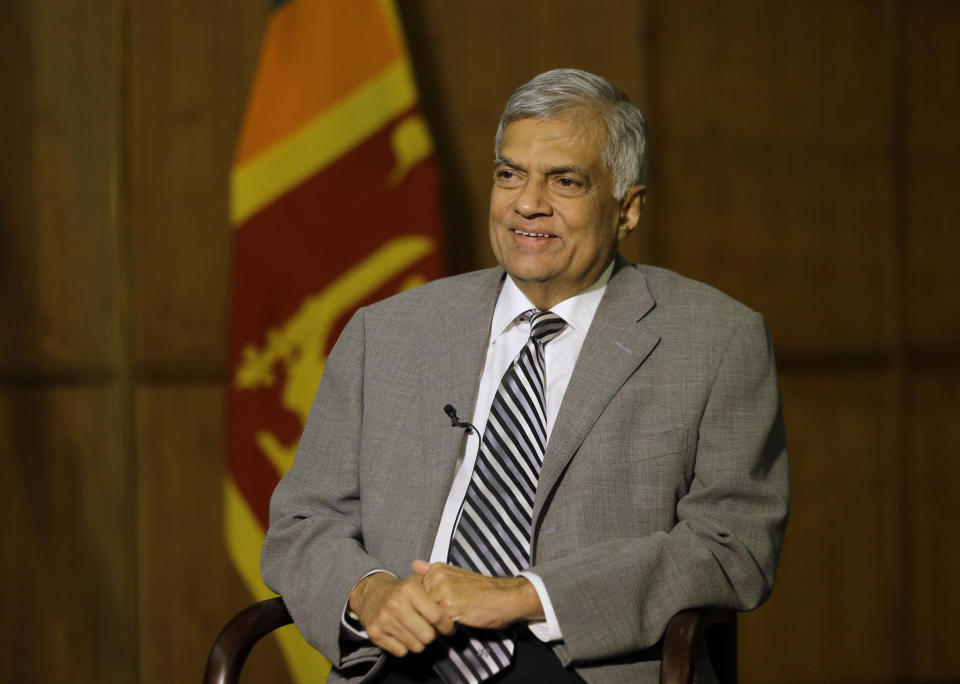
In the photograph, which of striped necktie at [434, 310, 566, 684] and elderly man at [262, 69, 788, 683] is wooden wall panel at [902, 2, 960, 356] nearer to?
→ elderly man at [262, 69, 788, 683]

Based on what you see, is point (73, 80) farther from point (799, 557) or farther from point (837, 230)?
point (799, 557)

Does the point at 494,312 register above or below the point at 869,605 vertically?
above

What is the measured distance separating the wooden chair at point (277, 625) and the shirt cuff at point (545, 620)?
0.17 m

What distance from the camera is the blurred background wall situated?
2.88 metres

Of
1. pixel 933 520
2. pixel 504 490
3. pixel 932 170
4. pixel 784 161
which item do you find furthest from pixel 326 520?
pixel 932 170

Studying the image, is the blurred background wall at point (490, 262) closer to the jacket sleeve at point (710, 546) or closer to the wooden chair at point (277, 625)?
the wooden chair at point (277, 625)

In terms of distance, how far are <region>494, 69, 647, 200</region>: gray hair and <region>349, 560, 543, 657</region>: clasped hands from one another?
29.9 inches

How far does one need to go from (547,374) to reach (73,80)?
185 centimetres

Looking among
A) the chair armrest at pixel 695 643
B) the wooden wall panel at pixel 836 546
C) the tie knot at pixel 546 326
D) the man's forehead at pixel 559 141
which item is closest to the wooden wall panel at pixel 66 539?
the tie knot at pixel 546 326

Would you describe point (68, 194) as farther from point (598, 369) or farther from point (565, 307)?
point (598, 369)

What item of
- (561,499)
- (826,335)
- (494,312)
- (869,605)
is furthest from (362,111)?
(869,605)

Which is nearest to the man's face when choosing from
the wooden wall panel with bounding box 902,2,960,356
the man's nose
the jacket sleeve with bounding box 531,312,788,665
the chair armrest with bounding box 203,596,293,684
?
the man's nose

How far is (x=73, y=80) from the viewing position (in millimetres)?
3000

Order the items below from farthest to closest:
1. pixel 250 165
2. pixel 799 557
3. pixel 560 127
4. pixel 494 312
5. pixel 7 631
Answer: pixel 799 557 < pixel 250 165 < pixel 7 631 < pixel 494 312 < pixel 560 127
